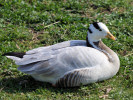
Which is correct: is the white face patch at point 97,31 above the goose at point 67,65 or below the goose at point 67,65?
above

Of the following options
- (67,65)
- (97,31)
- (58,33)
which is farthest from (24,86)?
(58,33)

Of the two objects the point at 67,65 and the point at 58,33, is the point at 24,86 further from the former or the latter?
the point at 58,33

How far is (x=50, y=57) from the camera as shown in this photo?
5371 mm

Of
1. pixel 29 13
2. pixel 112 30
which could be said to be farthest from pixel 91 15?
pixel 29 13

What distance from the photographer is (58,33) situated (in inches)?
286

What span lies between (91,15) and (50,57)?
3373mm

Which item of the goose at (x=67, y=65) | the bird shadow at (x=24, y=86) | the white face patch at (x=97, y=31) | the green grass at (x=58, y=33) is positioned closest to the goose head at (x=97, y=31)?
the white face patch at (x=97, y=31)

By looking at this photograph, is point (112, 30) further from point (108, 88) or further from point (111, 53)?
point (108, 88)

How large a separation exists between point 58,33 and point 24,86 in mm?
2162

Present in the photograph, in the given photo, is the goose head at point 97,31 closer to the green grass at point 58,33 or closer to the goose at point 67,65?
the goose at point 67,65

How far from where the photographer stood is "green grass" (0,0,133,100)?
5285mm

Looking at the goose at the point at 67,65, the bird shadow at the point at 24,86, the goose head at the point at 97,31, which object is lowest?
the bird shadow at the point at 24,86

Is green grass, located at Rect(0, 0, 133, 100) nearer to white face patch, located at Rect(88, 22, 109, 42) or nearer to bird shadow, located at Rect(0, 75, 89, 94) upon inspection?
bird shadow, located at Rect(0, 75, 89, 94)

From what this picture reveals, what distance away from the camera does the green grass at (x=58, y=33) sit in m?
5.29
